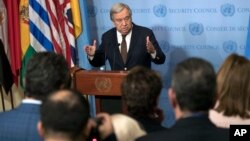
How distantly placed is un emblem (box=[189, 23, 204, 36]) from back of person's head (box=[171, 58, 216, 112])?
301cm

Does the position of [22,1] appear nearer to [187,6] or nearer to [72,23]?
[72,23]

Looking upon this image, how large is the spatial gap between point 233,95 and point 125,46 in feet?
6.64

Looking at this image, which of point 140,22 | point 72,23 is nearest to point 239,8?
point 140,22

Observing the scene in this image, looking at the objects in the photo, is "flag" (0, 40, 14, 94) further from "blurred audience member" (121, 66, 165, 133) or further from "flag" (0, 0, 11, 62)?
"blurred audience member" (121, 66, 165, 133)

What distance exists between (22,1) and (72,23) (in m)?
0.58

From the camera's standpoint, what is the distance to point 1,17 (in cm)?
458

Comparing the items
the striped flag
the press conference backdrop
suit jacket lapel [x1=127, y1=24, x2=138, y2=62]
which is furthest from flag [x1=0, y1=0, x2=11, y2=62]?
suit jacket lapel [x1=127, y1=24, x2=138, y2=62]

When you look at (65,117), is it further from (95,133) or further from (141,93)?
(141,93)

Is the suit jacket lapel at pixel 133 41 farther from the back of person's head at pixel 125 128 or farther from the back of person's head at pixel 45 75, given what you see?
the back of person's head at pixel 125 128

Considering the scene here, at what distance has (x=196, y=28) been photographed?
4.75m

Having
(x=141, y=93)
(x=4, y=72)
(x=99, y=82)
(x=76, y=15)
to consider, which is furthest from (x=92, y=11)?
(x=141, y=93)

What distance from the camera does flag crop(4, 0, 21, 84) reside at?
4.61 meters

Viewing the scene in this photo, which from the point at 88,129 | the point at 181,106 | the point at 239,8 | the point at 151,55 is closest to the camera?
the point at 88,129

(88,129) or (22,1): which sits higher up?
(22,1)
